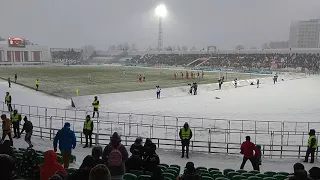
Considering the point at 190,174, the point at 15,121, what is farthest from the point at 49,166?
the point at 15,121

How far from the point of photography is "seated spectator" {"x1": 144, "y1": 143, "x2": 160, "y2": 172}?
7461 mm

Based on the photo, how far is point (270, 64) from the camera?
10950 cm

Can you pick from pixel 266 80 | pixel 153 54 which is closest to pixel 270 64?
pixel 266 80

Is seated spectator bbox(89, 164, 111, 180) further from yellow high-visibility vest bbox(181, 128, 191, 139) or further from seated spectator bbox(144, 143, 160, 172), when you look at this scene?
yellow high-visibility vest bbox(181, 128, 191, 139)

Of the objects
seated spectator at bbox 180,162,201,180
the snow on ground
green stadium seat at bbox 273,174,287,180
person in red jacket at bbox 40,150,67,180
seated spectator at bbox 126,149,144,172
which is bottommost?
the snow on ground

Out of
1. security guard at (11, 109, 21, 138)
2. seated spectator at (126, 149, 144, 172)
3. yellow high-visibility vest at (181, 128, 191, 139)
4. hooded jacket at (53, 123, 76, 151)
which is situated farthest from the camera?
security guard at (11, 109, 21, 138)

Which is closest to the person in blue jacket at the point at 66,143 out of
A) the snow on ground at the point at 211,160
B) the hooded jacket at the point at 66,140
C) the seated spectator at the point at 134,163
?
the hooded jacket at the point at 66,140

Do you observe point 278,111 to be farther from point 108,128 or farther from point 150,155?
point 150,155

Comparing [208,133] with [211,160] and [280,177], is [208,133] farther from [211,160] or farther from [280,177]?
[280,177]

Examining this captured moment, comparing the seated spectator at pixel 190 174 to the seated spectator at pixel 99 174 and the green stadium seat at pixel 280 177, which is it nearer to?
the seated spectator at pixel 99 174

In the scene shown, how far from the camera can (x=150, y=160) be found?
764cm

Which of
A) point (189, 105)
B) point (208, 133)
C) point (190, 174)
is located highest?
point (190, 174)

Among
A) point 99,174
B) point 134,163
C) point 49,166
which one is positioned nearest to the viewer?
point 99,174

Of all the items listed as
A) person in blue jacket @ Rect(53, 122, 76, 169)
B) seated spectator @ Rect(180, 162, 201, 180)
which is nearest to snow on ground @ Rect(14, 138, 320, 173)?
person in blue jacket @ Rect(53, 122, 76, 169)
